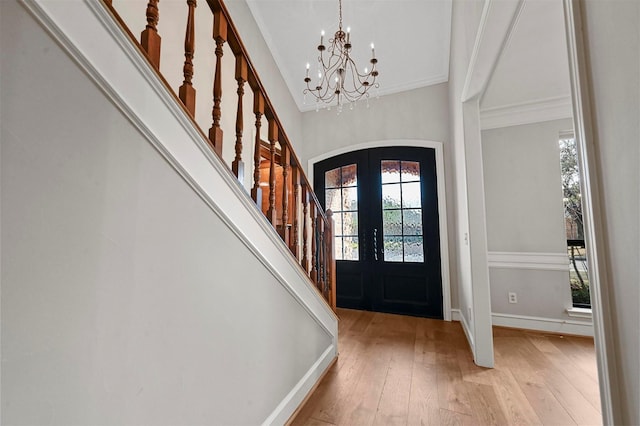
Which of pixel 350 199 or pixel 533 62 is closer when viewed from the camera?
pixel 533 62

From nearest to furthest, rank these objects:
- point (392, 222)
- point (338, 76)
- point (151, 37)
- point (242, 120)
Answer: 1. point (151, 37)
2. point (242, 120)
3. point (338, 76)
4. point (392, 222)

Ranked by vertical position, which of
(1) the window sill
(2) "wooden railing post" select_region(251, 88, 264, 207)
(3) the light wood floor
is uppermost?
(2) "wooden railing post" select_region(251, 88, 264, 207)

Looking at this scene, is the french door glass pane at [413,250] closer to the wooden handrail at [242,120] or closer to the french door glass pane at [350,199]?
the french door glass pane at [350,199]

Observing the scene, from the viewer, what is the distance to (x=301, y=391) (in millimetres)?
1724

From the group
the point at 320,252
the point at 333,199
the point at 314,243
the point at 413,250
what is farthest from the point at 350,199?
the point at 314,243

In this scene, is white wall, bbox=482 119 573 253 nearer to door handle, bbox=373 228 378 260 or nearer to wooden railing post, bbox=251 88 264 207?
door handle, bbox=373 228 378 260

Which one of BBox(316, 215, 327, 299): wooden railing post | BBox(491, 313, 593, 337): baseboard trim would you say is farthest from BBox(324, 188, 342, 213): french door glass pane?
BBox(491, 313, 593, 337): baseboard trim

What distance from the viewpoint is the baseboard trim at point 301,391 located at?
147 centimetres

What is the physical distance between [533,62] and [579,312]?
2626 mm

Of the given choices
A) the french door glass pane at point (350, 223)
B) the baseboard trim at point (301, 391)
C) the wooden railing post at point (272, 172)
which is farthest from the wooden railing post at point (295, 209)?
the french door glass pane at point (350, 223)

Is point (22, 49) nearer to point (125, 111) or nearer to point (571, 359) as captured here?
point (125, 111)

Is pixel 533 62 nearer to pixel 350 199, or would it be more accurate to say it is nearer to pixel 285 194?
pixel 350 199

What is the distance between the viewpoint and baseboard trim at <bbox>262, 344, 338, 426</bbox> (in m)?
1.47

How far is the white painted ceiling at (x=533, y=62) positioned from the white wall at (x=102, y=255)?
6.91 ft
